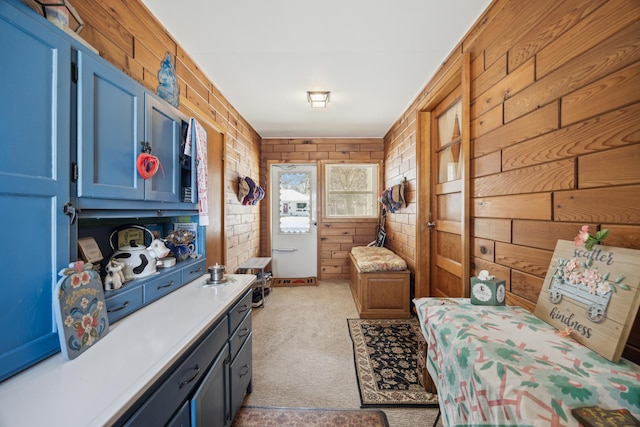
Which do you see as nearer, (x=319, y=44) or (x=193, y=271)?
(x=193, y=271)

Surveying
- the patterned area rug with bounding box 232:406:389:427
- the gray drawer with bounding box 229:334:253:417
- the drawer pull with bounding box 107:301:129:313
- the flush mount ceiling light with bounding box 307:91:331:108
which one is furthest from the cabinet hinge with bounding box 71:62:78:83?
the flush mount ceiling light with bounding box 307:91:331:108

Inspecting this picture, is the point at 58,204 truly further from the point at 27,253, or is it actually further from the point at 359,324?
the point at 359,324

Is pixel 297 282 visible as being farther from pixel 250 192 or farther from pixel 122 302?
pixel 122 302

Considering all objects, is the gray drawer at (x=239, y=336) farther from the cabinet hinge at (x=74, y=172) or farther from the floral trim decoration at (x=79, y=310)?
the cabinet hinge at (x=74, y=172)

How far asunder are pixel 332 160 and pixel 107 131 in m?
3.49

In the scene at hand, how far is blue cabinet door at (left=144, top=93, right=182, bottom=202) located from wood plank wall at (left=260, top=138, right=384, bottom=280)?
8.97ft

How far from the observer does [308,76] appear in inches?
92.6

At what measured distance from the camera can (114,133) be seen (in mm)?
1074

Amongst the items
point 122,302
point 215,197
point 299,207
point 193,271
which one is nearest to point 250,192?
point 215,197

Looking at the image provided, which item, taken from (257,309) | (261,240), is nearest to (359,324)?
(257,309)

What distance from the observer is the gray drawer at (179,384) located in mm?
737

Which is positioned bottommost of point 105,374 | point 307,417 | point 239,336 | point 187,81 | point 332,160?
point 307,417

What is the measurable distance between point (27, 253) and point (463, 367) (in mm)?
1502

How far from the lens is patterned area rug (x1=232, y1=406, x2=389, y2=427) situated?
1.50 meters
